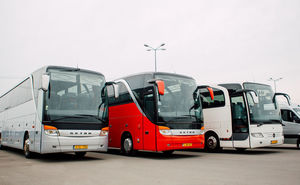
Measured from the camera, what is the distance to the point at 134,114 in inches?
517

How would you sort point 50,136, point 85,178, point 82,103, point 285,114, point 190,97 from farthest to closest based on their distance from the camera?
point 285,114
point 190,97
point 82,103
point 50,136
point 85,178

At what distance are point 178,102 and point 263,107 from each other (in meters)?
4.56

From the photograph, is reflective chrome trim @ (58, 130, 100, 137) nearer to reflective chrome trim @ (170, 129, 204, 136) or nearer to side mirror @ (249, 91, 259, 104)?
reflective chrome trim @ (170, 129, 204, 136)

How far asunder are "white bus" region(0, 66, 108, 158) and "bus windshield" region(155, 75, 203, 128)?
225 centimetres

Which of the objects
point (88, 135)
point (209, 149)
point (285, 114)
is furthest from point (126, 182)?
point (285, 114)

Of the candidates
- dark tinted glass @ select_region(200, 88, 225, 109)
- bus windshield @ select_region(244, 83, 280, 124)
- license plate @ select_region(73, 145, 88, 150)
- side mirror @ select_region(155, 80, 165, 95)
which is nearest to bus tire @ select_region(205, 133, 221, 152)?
dark tinted glass @ select_region(200, 88, 225, 109)

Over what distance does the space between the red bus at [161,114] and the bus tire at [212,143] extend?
245 cm

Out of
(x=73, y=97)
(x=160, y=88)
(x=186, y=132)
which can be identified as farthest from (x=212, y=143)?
(x=73, y=97)

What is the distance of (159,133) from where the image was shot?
11539 millimetres

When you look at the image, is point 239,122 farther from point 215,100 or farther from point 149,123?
point 149,123

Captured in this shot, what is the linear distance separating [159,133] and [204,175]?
4100 mm

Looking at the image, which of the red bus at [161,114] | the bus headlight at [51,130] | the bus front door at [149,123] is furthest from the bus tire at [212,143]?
the bus headlight at [51,130]

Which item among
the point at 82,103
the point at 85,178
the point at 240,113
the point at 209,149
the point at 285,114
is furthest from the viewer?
the point at 285,114

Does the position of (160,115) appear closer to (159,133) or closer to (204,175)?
(159,133)
